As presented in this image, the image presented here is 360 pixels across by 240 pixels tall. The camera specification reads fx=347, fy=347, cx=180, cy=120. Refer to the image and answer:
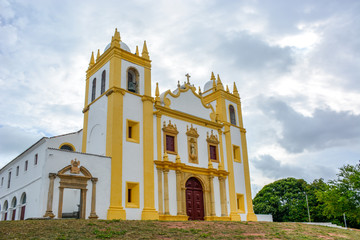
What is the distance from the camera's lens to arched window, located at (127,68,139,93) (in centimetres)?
2425

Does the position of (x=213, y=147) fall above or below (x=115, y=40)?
below

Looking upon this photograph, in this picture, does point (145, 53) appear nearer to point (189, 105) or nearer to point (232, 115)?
point (189, 105)

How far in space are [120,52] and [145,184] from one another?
359 inches

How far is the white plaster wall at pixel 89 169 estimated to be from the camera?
18547mm

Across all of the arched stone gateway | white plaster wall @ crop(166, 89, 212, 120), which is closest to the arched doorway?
white plaster wall @ crop(166, 89, 212, 120)

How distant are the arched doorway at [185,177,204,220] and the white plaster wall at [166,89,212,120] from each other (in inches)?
209

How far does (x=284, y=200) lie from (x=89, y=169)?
110 ft

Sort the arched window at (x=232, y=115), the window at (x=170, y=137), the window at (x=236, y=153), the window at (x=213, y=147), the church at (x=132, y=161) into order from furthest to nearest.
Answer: the arched window at (x=232, y=115)
the window at (x=236, y=153)
the window at (x=213, y=147)
the window at (x=170, y=137)
the church at (x=132, y=161)

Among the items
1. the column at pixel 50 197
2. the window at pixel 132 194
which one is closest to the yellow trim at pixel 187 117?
the window at pixel 132 194

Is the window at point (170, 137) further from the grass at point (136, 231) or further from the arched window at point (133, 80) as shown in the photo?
the grass at point (136, 231)

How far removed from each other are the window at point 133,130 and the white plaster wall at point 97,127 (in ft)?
4.95

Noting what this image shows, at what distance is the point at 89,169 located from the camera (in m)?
19.9

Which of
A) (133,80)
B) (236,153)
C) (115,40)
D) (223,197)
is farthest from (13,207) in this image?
(236,153)

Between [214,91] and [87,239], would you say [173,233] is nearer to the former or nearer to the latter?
[87,239]
